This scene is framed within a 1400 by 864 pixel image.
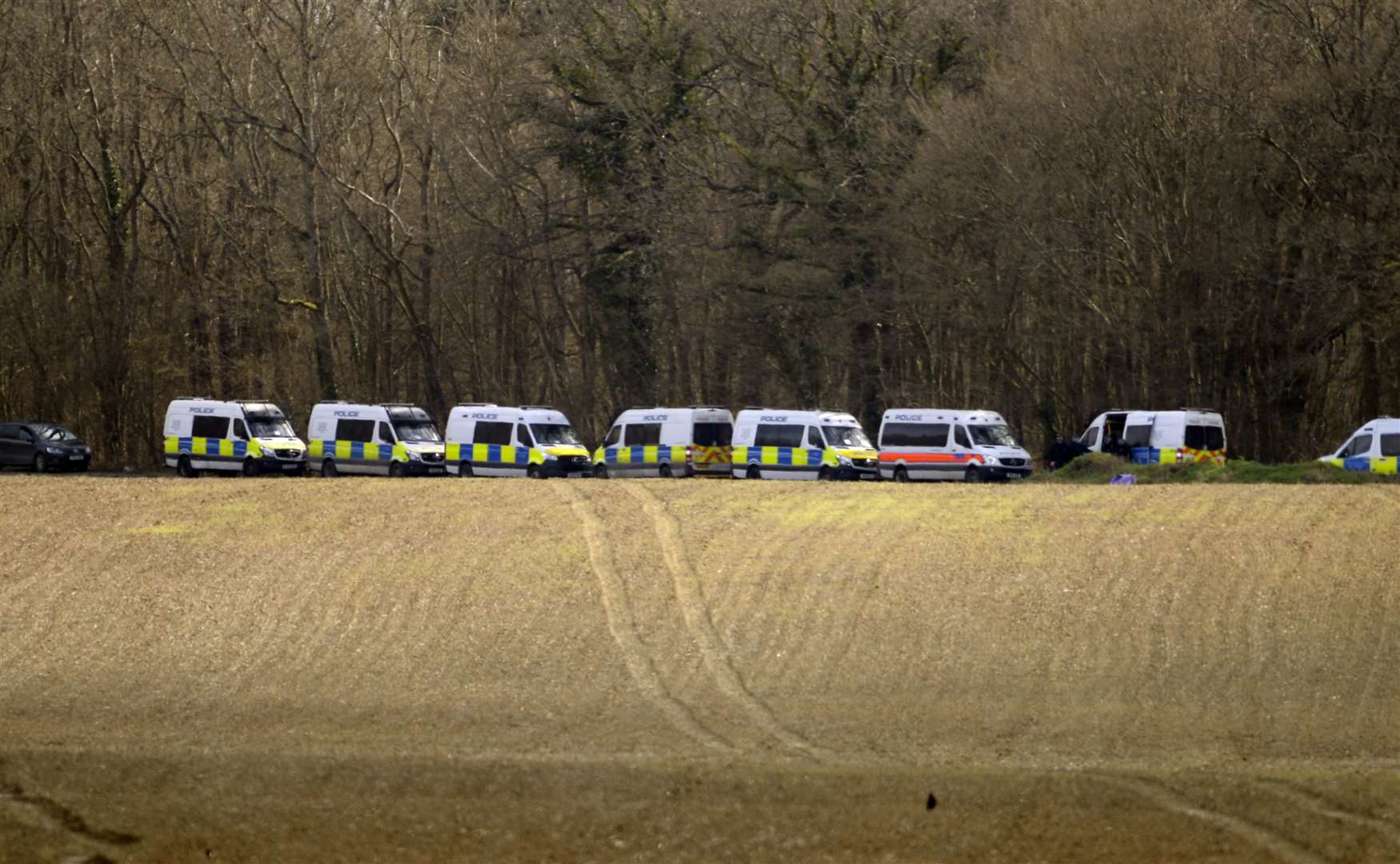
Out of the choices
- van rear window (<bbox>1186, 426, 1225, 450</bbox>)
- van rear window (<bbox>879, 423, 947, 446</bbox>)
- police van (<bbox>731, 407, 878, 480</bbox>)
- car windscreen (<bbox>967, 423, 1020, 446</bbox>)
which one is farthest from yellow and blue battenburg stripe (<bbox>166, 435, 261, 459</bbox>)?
van rear window (<bbox>1186, 426, 1225, 450</bbox>)

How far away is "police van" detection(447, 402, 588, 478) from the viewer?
37.9m

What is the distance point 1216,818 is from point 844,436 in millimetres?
24276

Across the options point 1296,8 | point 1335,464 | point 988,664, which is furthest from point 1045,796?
point 1296,8

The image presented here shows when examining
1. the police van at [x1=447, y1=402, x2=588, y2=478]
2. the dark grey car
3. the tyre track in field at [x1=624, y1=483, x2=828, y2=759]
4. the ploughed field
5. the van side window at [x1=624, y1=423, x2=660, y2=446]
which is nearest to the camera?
the ploughed field

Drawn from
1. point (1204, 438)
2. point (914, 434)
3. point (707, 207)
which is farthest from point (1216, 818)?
point (707, 207)

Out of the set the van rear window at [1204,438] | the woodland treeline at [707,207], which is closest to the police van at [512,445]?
the woodland treeline at [707,207]

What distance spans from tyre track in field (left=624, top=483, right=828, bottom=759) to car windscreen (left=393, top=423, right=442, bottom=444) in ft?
53.6

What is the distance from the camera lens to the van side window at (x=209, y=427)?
41.8m

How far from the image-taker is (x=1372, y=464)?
103 feet

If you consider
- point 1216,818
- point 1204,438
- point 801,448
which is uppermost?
point 1204,438

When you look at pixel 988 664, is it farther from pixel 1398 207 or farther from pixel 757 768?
pixel 1398 207

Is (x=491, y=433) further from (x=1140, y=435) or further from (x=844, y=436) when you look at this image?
(x=1140, y=435)

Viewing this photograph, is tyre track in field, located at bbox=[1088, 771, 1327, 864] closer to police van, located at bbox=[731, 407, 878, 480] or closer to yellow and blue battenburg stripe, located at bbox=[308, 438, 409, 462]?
police van, located at bbox=[731, 407, 878, 480]

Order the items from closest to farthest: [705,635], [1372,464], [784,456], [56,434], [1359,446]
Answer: [705,635], [1372,464], [1359,446], [784,456], [56,434]
